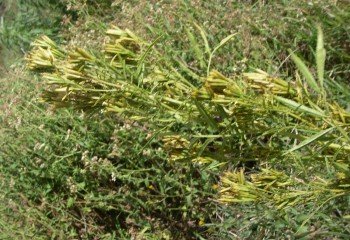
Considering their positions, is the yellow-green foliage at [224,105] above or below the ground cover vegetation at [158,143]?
above

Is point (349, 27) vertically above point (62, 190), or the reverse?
point (349, 27)

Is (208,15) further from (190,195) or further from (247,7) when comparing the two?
(190,195)

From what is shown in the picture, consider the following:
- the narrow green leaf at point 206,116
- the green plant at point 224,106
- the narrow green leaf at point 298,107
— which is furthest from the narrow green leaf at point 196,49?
the narrow green leaf at point 298,107

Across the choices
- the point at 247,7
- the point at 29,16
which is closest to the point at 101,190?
the point at 247,7

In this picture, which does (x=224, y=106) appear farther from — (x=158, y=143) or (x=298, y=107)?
(x=158, y=143)

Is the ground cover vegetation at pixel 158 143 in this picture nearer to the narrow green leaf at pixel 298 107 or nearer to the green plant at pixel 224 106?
the green plant at pixel 224 106

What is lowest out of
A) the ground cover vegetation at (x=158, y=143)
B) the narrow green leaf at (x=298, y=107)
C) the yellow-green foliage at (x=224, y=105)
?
the ground cover vegetation at (x=158, y=143)

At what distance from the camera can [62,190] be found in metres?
3.50

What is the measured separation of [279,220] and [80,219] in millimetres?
1397

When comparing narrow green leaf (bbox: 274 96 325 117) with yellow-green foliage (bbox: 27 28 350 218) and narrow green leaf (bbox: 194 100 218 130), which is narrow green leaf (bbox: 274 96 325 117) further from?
narrow green leaf (bbox: 194 100 218 130)

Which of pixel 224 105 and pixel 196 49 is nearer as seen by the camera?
pixel 224 105

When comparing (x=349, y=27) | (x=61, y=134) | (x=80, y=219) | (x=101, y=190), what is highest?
(x=349, y=27)

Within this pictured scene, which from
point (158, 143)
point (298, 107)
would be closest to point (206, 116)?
point (298, 107)

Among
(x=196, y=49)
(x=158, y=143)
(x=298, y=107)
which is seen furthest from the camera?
(x=158, y=143)
